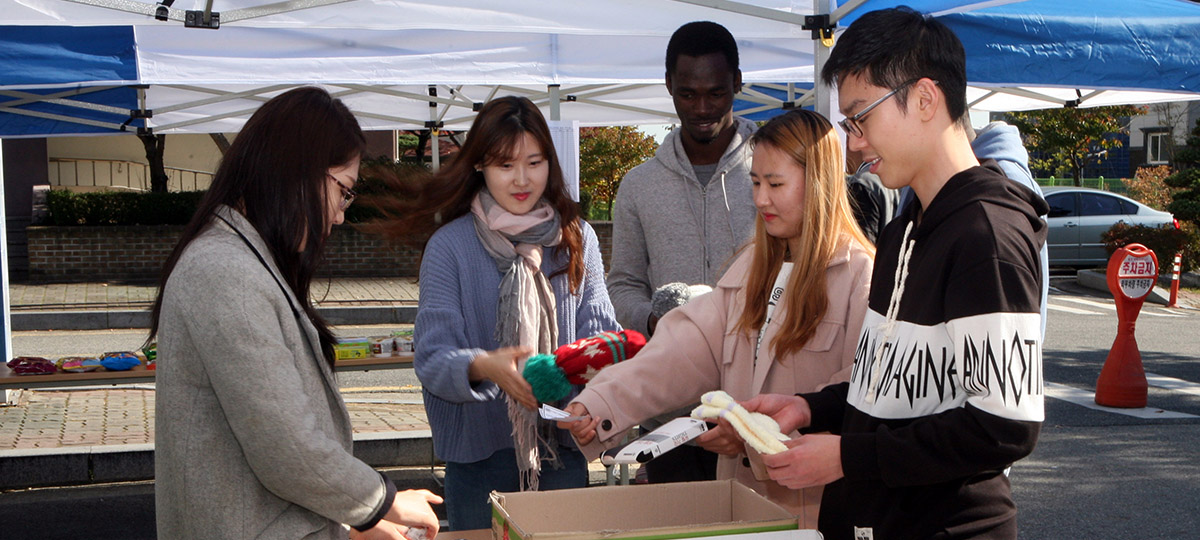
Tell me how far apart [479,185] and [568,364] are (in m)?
0.73

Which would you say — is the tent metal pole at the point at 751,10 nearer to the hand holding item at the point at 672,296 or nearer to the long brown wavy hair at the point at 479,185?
the long brown wavy hair at the point at 479,185

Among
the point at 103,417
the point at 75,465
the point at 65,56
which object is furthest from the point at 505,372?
the point at 103,417

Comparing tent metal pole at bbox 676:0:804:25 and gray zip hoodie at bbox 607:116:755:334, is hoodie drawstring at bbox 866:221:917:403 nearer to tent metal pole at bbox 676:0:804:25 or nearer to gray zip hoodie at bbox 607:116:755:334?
gray zip hoodie at bbox 607:116:755:334

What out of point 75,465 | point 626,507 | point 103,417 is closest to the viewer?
point 626,507

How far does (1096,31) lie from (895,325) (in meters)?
3.79

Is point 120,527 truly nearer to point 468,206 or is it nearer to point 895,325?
point 468,206

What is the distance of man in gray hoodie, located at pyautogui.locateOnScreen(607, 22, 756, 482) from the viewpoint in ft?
11.3

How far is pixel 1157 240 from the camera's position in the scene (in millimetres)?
16875

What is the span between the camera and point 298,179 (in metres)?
2.07

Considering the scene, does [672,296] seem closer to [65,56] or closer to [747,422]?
[747,422]

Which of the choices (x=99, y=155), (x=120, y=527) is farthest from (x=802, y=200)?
(x=99, y=155)

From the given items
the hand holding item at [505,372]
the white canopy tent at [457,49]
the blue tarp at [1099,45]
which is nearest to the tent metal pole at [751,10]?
the white canopy tent at [457,49]

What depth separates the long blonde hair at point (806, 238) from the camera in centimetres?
248

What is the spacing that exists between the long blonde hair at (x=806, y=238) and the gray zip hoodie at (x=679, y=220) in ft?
2.32
